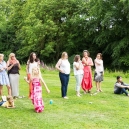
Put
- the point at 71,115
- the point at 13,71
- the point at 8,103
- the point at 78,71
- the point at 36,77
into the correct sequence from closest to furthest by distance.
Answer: the point at 71,115
the point at 36,77
the point at 8,103
the point at 13,71
the point at 78,71

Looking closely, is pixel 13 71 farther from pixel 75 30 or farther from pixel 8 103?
pixel 75 30

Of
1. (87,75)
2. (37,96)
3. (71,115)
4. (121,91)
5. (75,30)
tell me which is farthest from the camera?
(75,30)

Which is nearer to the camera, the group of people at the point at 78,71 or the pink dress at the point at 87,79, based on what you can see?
the group of people at the point at 78,71

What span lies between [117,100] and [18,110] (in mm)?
4006

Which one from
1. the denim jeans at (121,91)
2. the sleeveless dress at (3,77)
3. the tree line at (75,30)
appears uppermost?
the tree line at (75,30)

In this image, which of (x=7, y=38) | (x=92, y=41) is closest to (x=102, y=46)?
(x=92, y=41)

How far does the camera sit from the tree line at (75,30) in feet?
113

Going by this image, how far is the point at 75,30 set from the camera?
41.9 metres

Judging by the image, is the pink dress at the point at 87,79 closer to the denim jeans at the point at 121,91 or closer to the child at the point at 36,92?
the denim jeans at the point at 121,91

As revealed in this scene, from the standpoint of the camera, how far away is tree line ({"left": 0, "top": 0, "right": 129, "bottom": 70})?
3456cm

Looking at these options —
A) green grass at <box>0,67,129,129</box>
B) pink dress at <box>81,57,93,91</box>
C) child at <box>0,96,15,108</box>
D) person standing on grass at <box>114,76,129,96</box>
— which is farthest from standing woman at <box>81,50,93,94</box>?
child at <box>0,96,15,108</box>

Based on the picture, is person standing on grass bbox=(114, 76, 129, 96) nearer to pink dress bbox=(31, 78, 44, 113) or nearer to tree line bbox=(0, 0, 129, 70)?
pink dress bbox=(31, 78, 44, 113)

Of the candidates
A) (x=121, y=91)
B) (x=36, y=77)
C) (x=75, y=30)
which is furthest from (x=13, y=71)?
(x=75, y=30)

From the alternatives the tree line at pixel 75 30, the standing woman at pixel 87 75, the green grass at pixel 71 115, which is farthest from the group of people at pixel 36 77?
the tree line at pixel 75 30
